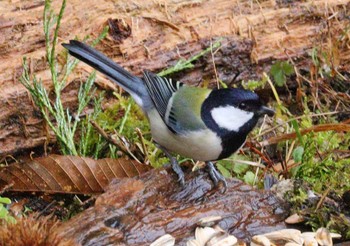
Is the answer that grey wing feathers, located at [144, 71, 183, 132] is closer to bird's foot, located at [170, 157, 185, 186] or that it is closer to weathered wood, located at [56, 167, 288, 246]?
bird's foot, located at [170, 157, 185, 186]

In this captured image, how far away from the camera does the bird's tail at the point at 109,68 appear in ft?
13.7

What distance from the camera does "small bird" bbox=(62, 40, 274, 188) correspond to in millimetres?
3768

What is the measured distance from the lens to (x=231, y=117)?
3781 millimetres

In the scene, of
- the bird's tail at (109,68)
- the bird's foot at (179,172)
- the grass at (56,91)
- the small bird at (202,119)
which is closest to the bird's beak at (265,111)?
the small bird at (202,119)

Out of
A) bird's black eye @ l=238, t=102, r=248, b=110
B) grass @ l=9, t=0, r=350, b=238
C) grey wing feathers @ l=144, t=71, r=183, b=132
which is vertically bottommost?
grass @ l=9, t=0, r=350, b=238

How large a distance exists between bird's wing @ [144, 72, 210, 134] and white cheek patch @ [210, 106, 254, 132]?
0.09 meters

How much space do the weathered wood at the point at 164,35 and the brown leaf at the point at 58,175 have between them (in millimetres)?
487

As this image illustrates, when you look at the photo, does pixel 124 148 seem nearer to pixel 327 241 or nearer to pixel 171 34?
pixel 171 34

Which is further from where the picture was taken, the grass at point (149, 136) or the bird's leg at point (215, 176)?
the grass at point (149, 136)

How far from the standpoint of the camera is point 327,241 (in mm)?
3346

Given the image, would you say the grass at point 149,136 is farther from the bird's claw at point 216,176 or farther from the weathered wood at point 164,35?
the bird's claw at point 216,176

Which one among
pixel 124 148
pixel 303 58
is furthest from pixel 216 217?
pixel 303 58

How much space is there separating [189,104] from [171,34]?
44.4 inches

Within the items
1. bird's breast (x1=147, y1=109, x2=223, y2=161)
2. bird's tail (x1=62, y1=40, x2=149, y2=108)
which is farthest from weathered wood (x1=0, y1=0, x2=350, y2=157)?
bird's breast (x1=147, y1=109, x2=223, y2=161)
